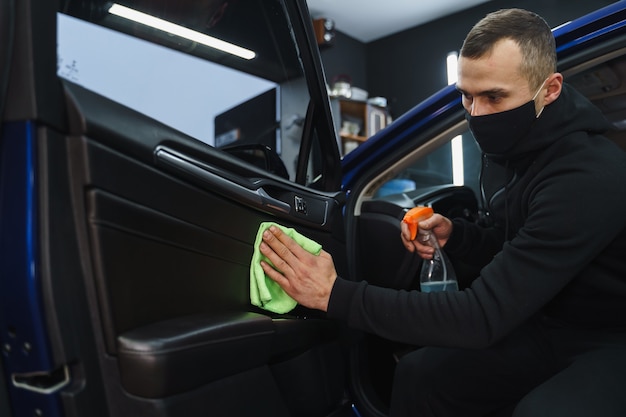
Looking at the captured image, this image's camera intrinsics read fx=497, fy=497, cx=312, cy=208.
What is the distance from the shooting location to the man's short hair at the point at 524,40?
111cm

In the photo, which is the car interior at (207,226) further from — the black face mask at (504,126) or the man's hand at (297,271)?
the black face mask at (504,126)

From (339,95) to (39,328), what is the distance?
526 centimetres

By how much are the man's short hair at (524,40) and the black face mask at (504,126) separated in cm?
7

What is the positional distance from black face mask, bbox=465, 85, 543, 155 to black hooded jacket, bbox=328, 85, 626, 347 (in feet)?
0.07

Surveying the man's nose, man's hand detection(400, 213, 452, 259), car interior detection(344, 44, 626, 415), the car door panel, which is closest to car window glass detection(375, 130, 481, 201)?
car interior detection(344, 44, 626, 415)

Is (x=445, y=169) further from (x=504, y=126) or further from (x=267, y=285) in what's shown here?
(x=267, y=285)

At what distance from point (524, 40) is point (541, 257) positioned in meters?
0.48

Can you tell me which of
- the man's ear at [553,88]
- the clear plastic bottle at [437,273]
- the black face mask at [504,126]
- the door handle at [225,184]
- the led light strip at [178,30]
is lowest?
the clear plastic bottle at [437,273]

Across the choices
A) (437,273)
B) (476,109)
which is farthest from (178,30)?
(437,273)

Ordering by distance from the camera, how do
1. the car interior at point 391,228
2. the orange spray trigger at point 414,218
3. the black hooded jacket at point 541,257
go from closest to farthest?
the black hooded jacket at point 541,257
the orange spray trigger at point 414,218
the car interior at point 391,228

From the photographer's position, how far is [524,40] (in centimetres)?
111

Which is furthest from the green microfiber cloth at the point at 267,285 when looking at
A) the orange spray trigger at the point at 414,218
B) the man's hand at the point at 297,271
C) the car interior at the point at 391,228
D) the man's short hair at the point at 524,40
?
the man's short hair at the point at 524,40

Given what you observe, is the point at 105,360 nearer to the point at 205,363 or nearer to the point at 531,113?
the point at 205,363

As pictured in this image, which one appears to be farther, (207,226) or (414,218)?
(414,218)
